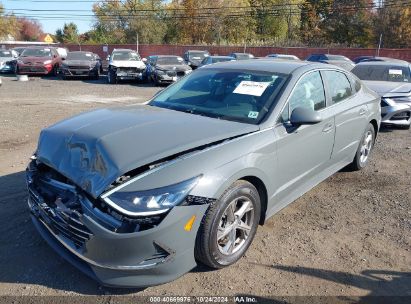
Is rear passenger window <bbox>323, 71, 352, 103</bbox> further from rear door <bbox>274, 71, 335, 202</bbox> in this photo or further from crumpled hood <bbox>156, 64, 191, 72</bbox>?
crumpled hood <bbox>156, 64, 191, 72</bbox>

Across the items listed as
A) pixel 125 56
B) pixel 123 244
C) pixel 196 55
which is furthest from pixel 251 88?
pixel 196 55

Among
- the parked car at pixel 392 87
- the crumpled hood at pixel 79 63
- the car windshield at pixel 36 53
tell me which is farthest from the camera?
the car windshield at pixel 36 53

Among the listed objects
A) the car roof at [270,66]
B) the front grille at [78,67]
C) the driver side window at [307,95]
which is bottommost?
the front grille at [78,67]

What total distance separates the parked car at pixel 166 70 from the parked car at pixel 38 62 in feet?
20.7

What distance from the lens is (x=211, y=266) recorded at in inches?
118

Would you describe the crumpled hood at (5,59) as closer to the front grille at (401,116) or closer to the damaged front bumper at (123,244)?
the front grille at (401,116)

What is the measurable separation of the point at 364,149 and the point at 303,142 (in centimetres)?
229

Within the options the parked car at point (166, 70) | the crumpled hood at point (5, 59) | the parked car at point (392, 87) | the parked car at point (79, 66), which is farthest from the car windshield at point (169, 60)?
the crumpled hood at point (5, 59)

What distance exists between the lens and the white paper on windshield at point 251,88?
3732 mm

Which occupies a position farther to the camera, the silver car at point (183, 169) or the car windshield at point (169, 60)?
the car windshield at point (169, 60)

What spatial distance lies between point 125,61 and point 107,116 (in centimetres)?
1576

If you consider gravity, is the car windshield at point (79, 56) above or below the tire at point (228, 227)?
above

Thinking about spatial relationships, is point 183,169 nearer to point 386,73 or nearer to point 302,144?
point 302,144

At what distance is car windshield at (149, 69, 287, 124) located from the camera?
3.60 m
